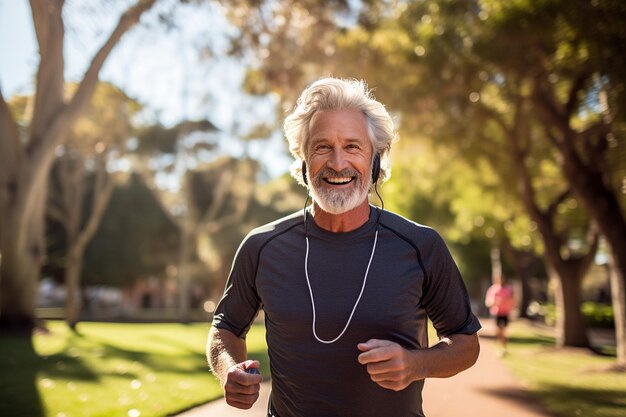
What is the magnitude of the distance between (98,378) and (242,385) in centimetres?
739

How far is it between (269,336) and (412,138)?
17587mm

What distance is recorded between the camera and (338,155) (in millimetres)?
2643

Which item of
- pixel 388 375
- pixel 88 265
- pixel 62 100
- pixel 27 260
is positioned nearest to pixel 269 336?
pixel 388 375

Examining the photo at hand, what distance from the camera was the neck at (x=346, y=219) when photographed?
103 inches

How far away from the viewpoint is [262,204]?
47.8 m

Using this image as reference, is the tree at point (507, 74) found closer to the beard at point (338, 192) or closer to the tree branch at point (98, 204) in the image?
the tree branch at point (98, 204)

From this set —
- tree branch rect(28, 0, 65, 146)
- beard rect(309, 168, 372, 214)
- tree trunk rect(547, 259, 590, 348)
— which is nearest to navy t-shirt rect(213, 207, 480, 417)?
beard rect(309, 168, 372, 214)

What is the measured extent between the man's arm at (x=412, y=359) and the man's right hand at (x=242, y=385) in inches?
15.7

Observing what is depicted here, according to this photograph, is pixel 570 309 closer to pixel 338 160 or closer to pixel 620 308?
pixel 620 308

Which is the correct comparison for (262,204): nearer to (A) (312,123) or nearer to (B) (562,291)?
(B) (562,291)

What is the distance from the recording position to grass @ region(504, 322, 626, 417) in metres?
9.19

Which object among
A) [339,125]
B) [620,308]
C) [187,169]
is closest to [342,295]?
[339,125]

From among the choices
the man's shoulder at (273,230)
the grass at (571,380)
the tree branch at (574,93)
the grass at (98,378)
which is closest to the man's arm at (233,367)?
the man's shoulder at (273,230)

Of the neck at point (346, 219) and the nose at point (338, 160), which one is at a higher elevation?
the nose at point (338, 160)
